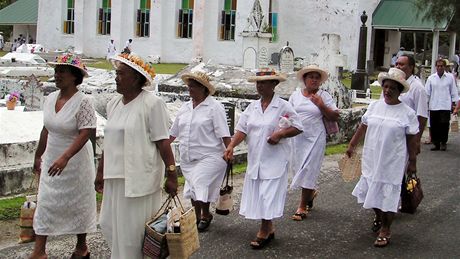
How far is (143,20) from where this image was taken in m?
43.5

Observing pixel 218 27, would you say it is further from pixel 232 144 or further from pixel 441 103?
pixel 232 144

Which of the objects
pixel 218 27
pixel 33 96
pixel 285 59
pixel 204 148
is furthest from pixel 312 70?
pixel 218 27

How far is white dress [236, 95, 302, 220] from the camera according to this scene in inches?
258

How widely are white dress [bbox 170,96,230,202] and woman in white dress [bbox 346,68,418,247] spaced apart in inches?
60.5

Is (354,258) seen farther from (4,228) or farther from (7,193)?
(7,193)

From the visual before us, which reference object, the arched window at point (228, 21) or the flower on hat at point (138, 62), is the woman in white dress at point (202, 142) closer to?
the flower on hat at point (138, 62)

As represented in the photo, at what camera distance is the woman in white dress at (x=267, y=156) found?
21.5ft

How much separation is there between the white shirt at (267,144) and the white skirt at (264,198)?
0.23 ft

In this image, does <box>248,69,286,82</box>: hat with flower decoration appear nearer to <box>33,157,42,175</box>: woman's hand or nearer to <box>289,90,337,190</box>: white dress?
<box>289,90,337,190</box>: white dress

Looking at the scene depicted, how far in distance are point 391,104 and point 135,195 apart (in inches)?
122

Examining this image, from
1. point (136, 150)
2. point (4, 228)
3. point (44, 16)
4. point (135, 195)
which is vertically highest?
point (44, 16)

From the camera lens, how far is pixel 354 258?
20.9 feet

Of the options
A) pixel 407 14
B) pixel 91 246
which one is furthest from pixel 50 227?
pixel 407 14

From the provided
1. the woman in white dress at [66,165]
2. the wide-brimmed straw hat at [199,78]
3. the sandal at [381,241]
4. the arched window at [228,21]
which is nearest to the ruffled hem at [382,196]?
the sandal at [381,241]
